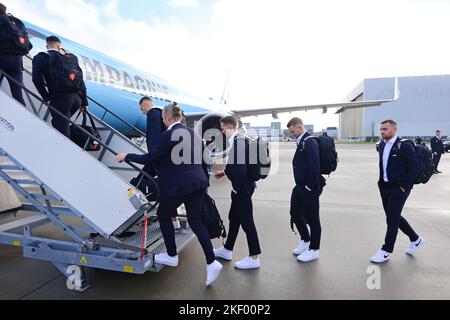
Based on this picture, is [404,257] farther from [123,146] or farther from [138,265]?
[123,146]

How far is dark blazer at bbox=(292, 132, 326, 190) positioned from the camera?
11.7 ft

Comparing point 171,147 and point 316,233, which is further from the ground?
point 171,147

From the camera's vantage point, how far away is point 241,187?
344 cm

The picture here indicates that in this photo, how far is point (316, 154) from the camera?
3.57 meters

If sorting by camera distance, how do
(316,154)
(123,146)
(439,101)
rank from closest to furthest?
1. (316,154)
2. (123,146)
3. (439,101)

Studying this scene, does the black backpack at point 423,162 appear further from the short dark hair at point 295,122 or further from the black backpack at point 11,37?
the black backpack at point 11,37

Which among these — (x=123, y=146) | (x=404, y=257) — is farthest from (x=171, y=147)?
(x=404, y=257)

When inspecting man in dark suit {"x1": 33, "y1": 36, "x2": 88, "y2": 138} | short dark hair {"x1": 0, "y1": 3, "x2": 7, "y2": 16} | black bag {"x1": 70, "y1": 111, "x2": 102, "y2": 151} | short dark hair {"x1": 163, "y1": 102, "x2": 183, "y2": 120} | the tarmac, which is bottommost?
the tarmac

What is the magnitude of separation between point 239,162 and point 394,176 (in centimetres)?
183

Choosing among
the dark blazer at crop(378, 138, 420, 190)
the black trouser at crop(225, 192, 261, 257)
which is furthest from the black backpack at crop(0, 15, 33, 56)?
the dark blazer at crop(378, 138, 420, 190)

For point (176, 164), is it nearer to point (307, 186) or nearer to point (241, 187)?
point (241, 187)

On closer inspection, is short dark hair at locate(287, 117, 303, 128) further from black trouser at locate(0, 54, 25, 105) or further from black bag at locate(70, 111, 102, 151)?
black trouser at locate(0, 54, 25, 105)

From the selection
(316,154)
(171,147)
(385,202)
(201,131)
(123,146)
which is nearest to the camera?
(171,147)
